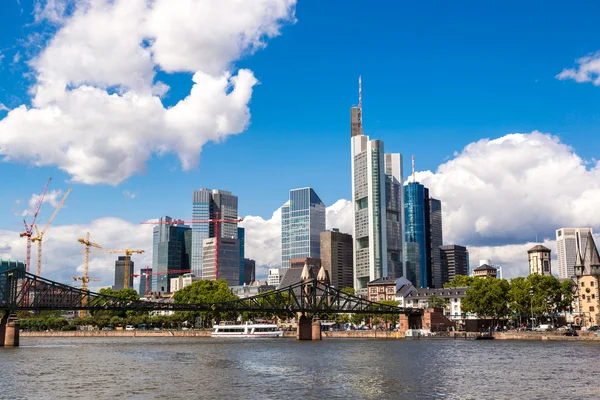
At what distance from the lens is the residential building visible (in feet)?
608

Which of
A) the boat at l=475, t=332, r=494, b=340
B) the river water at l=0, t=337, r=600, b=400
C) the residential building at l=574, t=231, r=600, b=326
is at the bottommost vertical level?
the boat at l=475, t=332, r=494, b=340

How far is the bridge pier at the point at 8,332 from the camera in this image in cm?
13312

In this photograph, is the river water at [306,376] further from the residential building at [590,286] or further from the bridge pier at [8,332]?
the residential building at [590,286]

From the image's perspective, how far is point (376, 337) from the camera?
609 ft

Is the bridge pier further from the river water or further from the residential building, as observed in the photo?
the residential building

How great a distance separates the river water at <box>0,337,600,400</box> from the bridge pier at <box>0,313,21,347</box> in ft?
109

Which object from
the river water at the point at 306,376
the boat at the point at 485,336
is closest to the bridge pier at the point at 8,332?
the river water at the point at 306,376

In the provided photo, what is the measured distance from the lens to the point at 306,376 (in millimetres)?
70750

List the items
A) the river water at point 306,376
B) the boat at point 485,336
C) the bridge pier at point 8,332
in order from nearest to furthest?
the river water at point 306,376, the bridge pier at point 8,332, the boat at point 485,336

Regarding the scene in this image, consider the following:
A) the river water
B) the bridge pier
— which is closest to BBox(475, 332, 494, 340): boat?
the river water

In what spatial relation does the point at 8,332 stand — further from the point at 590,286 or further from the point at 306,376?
the point at 590,286

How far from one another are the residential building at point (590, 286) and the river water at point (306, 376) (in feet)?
302

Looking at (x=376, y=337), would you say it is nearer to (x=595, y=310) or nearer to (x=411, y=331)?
(x=411, y=331)

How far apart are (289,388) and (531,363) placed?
121 ft
